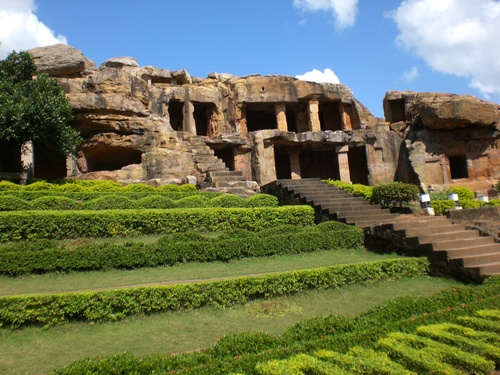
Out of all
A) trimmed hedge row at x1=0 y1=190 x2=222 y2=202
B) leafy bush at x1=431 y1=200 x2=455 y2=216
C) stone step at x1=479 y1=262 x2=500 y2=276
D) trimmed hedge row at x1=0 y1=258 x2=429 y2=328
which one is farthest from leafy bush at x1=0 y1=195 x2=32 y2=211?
leafy bush at x1=431 y1=200 x2=455 y2=216

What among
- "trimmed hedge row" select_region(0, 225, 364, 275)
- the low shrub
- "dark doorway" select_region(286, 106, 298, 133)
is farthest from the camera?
"dark doorway" select_region(286, 106, 298, 133)

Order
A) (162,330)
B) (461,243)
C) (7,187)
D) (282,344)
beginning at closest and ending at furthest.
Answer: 1. (282,344)
2. (162,330)
3. (461,243)
4. (7,187)

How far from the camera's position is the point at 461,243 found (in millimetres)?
10180

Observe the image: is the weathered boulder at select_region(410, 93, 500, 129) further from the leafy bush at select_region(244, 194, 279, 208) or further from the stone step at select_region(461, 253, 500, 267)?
the stone step at select_region(461, 253, 500, 267)

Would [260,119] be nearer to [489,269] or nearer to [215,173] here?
[215,173]

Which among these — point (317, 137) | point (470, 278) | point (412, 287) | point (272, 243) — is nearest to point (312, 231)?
point (272, 243)

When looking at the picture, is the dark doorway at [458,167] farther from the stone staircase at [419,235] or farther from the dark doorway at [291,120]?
the stone staircase at [419,235]

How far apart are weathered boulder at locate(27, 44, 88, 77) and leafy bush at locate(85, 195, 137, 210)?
18.5 meters

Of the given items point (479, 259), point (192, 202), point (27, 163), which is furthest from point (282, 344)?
point (27, 163)

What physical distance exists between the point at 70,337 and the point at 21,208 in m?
7.71

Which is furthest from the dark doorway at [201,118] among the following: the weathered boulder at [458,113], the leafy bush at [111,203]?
the leafy bush at [111,203]

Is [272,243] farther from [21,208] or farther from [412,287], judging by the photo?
[21,208]

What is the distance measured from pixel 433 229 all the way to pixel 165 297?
843 cm

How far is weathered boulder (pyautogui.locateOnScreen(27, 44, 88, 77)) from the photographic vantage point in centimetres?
2672
